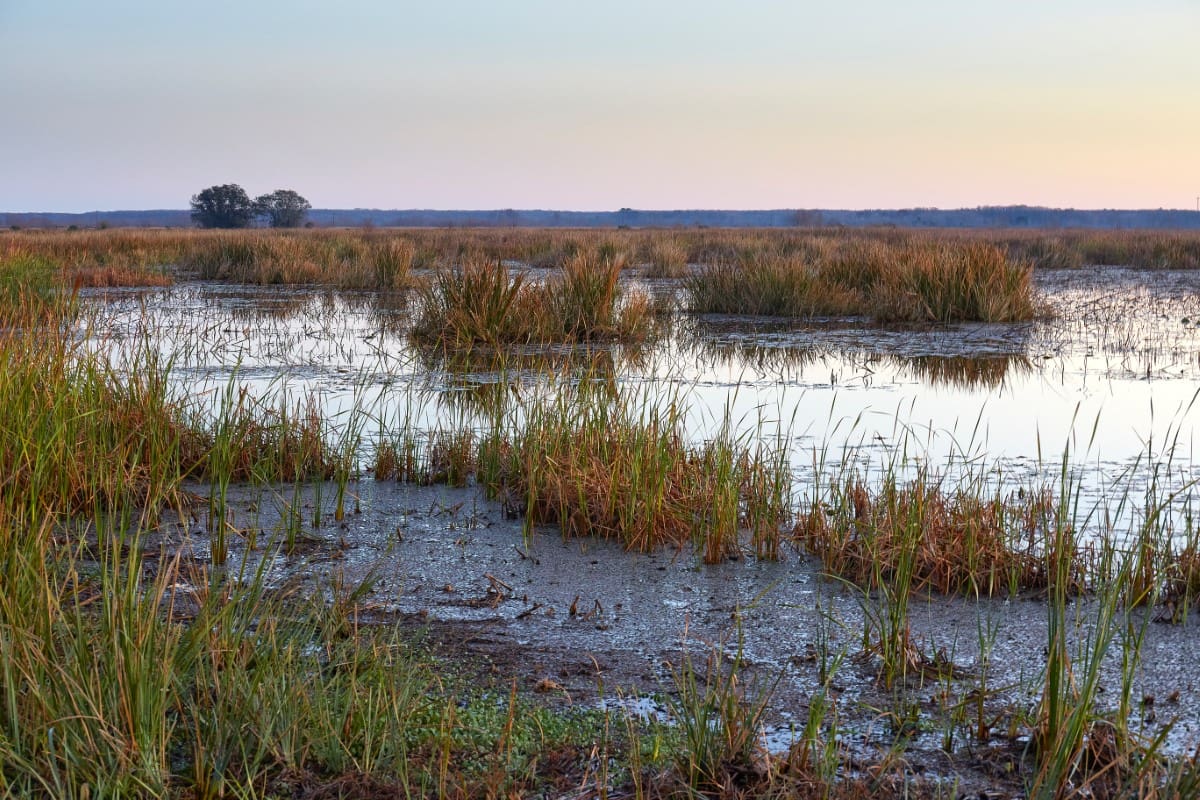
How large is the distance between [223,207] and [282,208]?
5.57 meters

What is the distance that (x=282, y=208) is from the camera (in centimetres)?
7875

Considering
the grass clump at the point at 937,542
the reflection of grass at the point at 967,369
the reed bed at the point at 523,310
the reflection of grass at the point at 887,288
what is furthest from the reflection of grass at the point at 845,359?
the grass clump at the point at 937,542

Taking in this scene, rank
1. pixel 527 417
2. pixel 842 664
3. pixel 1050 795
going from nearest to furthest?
pixel 1050 795
pixel 842 664
pixel 527 417

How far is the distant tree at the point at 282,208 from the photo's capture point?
77.4 metres

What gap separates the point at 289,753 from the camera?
223cm

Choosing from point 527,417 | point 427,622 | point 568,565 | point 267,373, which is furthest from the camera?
point 267,373

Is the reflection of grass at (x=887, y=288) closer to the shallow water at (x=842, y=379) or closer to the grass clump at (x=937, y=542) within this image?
the shallow water at (x=842, y=379)

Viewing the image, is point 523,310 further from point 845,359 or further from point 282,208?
point 282,208

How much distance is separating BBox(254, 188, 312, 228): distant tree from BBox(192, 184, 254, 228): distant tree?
6.25ft

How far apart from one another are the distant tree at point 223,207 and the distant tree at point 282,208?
191cm

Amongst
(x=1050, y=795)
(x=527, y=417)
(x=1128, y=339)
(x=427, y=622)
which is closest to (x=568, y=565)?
(x=427, y=622)

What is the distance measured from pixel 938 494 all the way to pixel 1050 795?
206cm

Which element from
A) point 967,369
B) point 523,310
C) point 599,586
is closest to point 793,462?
point 599,586

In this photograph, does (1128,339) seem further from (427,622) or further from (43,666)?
(43,666)
